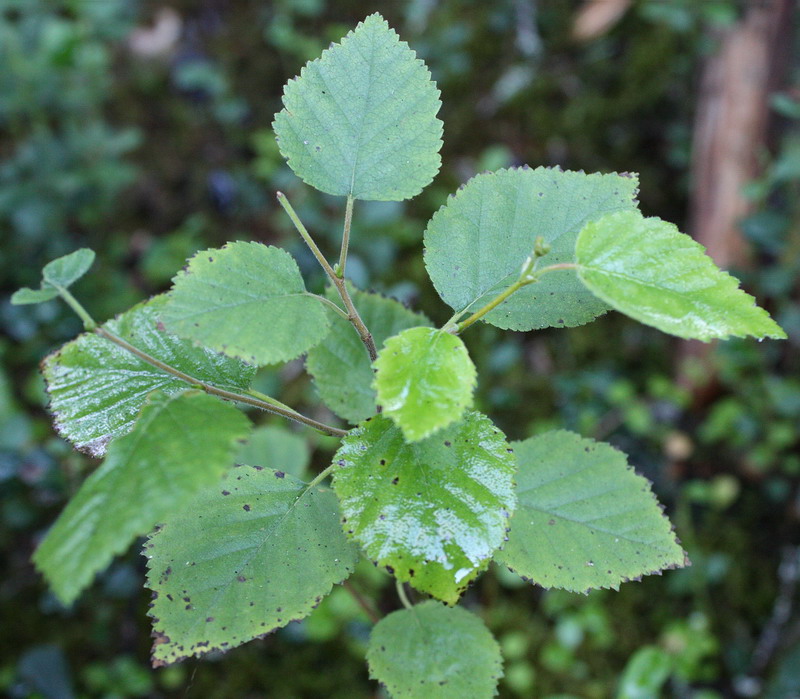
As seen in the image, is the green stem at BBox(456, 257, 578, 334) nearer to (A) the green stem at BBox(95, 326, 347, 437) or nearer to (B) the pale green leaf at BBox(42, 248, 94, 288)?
(A) the green stem at BBox(95, 326, 347, 437)

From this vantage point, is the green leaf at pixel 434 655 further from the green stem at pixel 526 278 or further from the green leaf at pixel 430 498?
the green stem at pixel 526 278

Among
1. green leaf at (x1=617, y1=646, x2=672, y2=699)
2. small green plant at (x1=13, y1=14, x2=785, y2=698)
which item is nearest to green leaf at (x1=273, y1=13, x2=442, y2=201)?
small green plant at (x1=13, y1=14, x2=785, y2=698)

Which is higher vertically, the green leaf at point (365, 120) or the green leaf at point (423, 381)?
the green leaf at point (365, 120)

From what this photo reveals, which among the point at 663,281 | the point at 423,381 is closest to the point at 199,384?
the point at 423,381

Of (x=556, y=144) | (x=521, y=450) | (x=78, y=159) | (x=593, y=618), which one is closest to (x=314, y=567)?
(x=521, y=450)

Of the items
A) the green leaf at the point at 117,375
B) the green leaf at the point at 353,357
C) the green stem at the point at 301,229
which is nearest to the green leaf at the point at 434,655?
the green leaf at the point at 353,357

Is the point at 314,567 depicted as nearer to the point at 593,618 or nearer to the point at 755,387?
the point at 593,618

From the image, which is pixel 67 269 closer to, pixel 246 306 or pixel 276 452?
pixel 246 306
